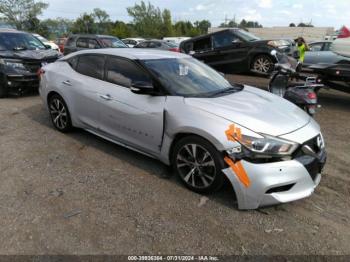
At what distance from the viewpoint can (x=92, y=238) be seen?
304 cm

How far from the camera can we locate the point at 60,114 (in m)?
5.61

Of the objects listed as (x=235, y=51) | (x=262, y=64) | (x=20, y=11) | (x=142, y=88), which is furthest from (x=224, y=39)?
(x=20, y=11)

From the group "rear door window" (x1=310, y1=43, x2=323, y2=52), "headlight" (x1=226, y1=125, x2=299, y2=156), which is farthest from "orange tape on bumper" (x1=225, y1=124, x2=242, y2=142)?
"rear door window" (x1=310, y1=43, x2=323, y2=52)

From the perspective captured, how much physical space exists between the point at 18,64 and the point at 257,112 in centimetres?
669

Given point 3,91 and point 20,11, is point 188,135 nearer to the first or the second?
point 3,91

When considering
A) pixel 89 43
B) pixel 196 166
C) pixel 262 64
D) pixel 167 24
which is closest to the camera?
pixel 196 166

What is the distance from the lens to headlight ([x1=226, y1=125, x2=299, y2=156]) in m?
3.27

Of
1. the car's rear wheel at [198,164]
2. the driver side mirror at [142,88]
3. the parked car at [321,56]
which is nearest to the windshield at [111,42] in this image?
the parked car at [321,56]

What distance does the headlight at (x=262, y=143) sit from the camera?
327 centimetres

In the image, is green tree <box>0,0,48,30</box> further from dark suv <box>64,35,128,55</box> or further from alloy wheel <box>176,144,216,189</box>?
alloy wheel <box>176,144,216,189</box>

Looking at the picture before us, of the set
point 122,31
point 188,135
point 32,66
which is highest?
point 188,135

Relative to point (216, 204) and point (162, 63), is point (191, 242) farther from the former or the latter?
point (162, 63)

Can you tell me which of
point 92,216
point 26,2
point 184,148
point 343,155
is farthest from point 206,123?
point 26,2

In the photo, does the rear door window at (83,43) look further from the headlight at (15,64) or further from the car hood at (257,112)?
the car hood at (257,112)
